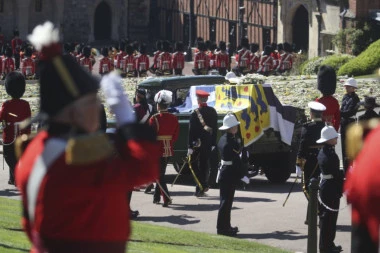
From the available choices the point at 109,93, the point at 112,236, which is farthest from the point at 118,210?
the point at 109,93

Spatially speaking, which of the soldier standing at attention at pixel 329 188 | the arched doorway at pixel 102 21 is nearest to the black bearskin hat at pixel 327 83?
the soldier standing at attention at pixel 329 188

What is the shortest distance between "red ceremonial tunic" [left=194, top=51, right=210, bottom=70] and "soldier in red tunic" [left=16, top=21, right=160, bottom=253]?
35.0 metres

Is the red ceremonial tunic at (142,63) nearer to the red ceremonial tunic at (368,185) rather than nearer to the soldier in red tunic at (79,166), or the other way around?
the soldier in red tunic at (79,166)

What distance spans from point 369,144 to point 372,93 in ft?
77.3

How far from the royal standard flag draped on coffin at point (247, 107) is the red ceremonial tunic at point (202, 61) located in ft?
72.2

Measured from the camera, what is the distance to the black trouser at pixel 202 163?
17.3m

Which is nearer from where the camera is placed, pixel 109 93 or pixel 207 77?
pixel 109 93

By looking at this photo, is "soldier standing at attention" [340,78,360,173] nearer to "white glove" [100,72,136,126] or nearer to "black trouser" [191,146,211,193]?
"black trouser" [191,146,211,193]

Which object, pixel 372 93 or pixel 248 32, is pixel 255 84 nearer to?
pixel 372 93

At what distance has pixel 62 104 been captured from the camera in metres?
5.47

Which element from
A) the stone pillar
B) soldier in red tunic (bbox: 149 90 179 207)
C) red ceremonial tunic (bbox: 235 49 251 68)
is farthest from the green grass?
the stone pillar

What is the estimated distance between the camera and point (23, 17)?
Answer: 190 ft

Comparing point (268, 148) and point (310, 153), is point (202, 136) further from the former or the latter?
point (310, 153)

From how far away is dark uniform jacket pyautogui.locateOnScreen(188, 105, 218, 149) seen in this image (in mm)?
17156
